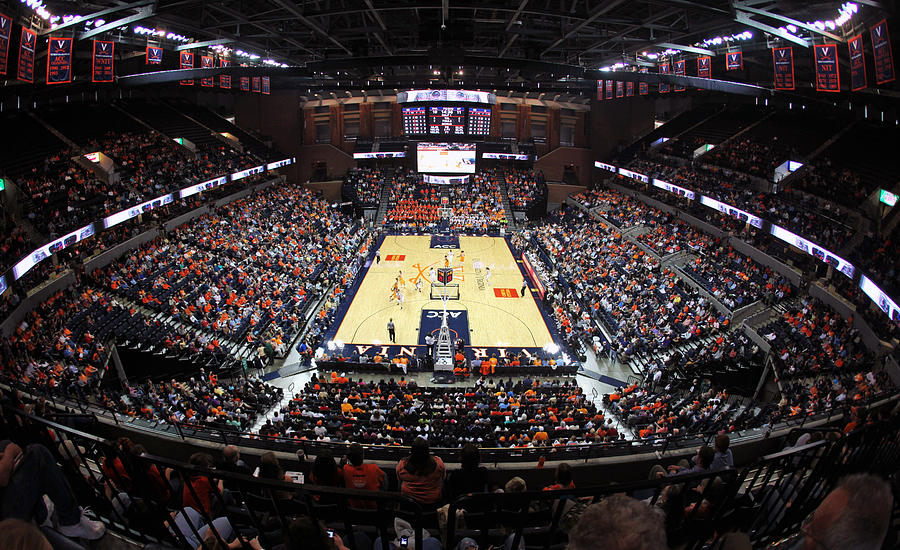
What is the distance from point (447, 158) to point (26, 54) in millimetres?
31300

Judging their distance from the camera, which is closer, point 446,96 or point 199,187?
point 199,187

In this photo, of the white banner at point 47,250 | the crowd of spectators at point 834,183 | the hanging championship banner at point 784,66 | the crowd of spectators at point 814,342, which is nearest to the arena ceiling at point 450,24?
the hanging championship banner at point 784,66

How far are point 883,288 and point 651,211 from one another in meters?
19.7

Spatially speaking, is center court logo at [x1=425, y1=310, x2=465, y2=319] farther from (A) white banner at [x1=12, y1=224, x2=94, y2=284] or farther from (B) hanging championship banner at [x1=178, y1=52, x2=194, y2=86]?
(B) hanging championship banner at [x1=178, y1=52, x2=194, y2=86]

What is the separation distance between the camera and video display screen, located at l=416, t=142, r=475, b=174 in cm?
4219

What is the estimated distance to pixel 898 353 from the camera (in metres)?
14.4

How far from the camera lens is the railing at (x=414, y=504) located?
307cm

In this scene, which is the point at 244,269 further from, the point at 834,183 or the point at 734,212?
the point at 834,183

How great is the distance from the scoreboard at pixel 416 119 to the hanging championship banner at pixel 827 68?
2878 cm

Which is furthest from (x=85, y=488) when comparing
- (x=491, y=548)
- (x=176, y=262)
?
(x=176, y=262)

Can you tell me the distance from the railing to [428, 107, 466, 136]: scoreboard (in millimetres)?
37144

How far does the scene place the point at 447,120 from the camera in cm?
3956

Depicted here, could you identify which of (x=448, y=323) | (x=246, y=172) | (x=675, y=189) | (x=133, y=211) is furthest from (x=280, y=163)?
(x=675, y=189)

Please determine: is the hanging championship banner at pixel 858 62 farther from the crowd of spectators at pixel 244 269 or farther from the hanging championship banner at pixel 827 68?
the crowd of spectators at pixel 244 269
